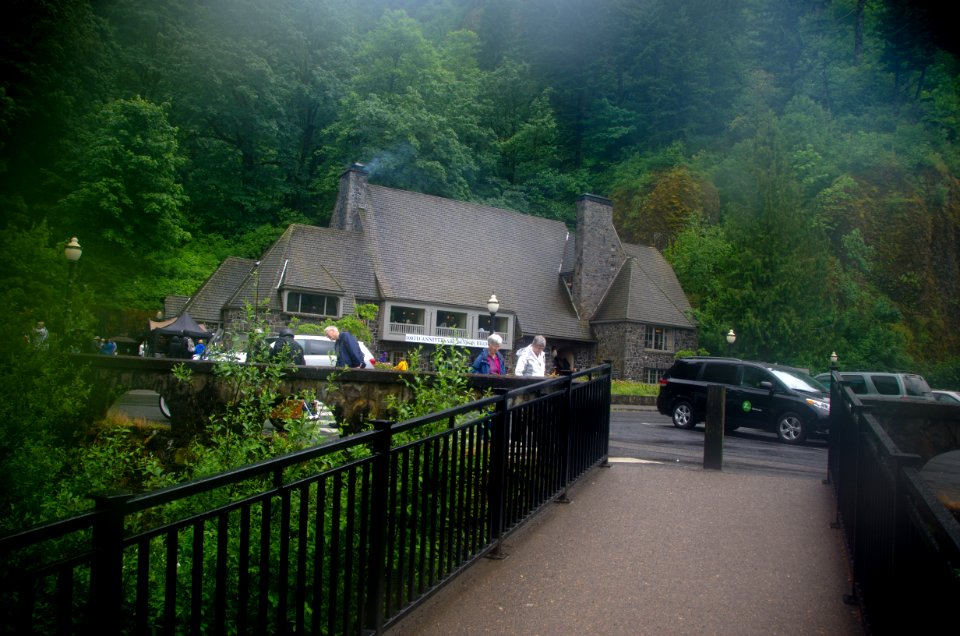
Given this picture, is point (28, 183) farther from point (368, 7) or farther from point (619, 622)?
point (619, 622)

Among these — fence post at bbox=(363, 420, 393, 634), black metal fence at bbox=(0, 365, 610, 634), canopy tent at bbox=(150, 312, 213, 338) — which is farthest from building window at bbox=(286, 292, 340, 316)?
fence post at bbox=(363, 420, 393, 634)

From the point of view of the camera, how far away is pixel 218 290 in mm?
40688

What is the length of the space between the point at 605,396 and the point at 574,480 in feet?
5.00

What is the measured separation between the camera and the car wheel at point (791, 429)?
16406mm

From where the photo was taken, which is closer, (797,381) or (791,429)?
(791,429)

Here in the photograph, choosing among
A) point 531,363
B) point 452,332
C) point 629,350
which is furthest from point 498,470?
point 629,350

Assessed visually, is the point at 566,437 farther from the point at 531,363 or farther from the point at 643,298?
the point at 643,298

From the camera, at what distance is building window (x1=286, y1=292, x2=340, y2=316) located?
3588 cm

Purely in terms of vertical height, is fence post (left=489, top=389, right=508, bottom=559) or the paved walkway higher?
fence post (left=489, top=389, right=508, bottom=559)

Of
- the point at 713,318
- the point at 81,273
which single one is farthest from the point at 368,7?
the point at 713,318

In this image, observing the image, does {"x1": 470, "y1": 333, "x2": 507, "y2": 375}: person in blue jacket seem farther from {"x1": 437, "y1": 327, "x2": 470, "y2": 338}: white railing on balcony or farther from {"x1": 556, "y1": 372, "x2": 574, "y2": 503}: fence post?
{"x1": 437, "y1": 327, "x2": 470, "y2": 338}: white railing on balcony

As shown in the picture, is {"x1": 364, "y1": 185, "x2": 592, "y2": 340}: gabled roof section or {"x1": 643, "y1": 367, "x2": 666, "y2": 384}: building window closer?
{"x1": 364, "y1": 185, "x2": 592, "y2": 340}: gabled roof section

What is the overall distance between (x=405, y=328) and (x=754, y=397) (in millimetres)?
24335

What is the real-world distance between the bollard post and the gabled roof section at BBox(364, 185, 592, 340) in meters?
29.7
